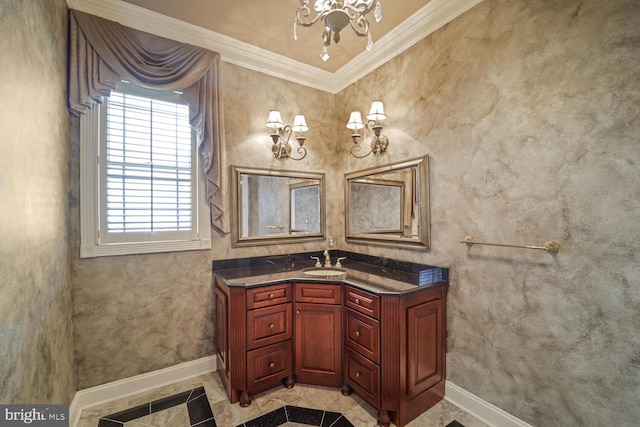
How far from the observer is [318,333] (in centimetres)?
217

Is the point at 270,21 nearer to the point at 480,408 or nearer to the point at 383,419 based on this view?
the point at 383,419

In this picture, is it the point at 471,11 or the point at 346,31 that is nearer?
the point at 471,11

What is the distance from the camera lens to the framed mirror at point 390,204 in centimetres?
222

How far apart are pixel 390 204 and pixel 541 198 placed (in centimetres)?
114

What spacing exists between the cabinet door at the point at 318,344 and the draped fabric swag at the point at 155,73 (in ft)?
3.40

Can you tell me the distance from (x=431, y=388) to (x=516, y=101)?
2.03m

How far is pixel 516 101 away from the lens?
166 cm

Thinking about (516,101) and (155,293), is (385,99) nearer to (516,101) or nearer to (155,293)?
(516,101)

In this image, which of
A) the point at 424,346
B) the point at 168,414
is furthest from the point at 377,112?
the point at 168,414

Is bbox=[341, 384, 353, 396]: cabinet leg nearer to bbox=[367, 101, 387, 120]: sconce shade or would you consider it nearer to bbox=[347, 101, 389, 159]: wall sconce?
bbox=[347, 101, 389, 159]: wall sconce

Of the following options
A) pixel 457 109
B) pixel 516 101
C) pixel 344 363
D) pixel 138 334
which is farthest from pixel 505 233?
pixel 138 334

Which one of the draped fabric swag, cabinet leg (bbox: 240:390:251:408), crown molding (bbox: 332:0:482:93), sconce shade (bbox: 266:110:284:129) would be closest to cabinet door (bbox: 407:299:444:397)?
cabinet leg (bbox: 240:390:251:408)

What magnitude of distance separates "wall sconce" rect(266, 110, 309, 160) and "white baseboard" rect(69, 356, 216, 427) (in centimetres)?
205

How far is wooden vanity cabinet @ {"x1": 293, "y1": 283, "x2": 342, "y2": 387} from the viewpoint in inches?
84.1
